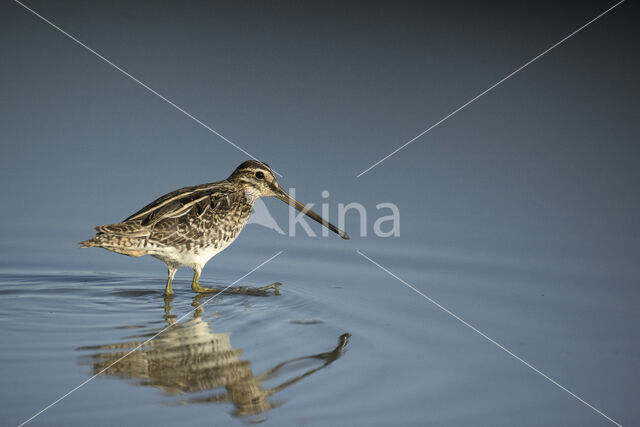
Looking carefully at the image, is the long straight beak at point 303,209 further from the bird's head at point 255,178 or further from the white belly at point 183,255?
the white belly at point 183,255

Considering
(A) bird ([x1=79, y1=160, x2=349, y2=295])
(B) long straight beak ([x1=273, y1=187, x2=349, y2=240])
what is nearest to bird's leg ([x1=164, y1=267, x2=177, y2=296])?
(A) bird ([x1=79, y1=160, x2=349, y2=295])

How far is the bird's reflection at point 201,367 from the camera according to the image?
5961 millimetres

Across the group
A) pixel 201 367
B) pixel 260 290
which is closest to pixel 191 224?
pixel 260 290

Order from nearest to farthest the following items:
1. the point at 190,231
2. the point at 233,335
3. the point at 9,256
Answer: the point at 233,335 < the point at 190,231 < the point at 9,256

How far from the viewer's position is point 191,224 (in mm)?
9070

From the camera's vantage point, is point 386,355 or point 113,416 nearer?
point 113,416

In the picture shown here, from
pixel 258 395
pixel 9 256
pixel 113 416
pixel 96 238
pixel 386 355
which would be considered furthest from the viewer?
pixel 9 256

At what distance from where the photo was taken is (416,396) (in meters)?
6.09

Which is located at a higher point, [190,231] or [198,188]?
[198,188]

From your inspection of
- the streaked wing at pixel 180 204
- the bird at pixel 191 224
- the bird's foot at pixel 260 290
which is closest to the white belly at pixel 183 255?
the bird at pixel 191 224

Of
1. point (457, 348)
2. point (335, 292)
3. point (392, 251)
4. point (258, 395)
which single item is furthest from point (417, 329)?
point (392, 251)

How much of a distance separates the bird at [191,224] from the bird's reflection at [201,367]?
1.46 m

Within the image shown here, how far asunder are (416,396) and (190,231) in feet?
13.0

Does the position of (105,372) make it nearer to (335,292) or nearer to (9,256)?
(335,292)
